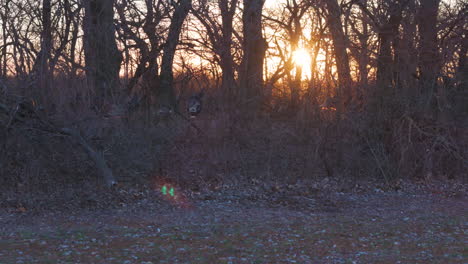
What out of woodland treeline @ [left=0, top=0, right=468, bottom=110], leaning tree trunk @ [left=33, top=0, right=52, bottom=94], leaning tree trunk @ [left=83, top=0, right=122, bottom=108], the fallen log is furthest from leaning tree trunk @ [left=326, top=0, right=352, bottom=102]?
leaning tree trunk @ [left=33, top=0, right=52, bottom=94]

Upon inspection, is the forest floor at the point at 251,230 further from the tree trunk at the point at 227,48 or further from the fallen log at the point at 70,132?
the tree trunk at the point at 227,48

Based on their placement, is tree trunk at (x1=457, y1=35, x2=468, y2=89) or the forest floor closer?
the forest floor

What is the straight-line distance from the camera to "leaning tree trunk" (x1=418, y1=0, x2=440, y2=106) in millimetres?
15047

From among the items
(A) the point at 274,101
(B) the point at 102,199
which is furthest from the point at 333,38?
(B) the point at 102,199

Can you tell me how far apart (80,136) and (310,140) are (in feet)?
20.9

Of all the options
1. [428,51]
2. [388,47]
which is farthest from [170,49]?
[428,51]

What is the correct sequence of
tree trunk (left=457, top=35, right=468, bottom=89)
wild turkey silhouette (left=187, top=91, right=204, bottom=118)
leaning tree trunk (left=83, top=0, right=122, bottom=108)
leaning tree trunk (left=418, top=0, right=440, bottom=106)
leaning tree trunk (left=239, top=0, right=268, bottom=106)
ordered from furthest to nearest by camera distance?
leaning tree trunk (left=239, top=0, right=268, bottom=106)
wild turkey silhouette (left=187, top=91, right=204, bottom=118)
tree trunk (left=457, top=35, right=468, bottom=89)
leaning tree trunk (left=418, top=0, right=440, bottom=106)
leaning tree trunk (left=83, top=0, right=122, bottom=108)

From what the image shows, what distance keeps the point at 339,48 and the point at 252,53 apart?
2.85m

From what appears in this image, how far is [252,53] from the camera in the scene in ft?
59.0

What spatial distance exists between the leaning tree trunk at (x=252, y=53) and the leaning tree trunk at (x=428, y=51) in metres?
4.82

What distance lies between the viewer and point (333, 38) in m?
16.4

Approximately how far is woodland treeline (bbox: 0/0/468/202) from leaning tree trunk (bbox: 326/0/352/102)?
30 millimetres

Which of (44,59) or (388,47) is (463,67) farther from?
(44,59)

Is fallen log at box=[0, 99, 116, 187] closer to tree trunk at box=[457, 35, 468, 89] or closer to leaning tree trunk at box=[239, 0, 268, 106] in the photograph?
leaning tree trunk at box=[239, 0, 268, 106]
